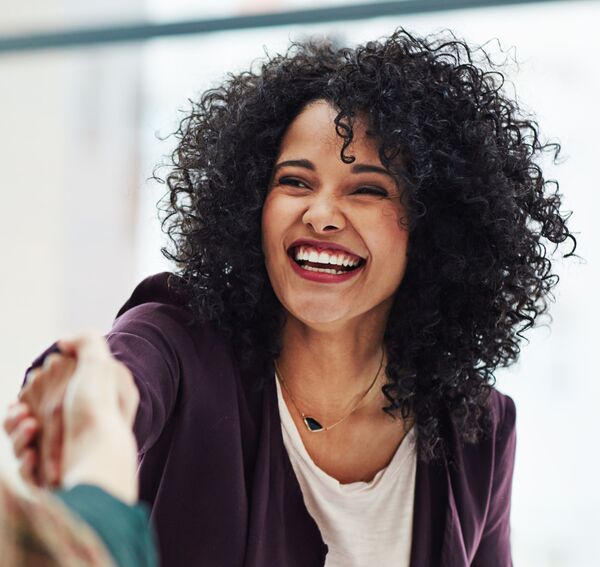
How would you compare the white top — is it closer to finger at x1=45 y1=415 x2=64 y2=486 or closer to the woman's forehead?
the woman's forehead

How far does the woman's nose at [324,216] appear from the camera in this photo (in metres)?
1.57

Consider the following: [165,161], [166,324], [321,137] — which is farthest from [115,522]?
[165,161]

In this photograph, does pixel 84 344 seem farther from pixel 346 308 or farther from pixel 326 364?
pixel 326 364

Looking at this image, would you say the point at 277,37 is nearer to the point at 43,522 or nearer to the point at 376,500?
the point at 376,500

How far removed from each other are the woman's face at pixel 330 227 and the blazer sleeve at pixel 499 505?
46 centimetres

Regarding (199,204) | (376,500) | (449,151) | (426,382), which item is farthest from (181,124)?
(376,500)

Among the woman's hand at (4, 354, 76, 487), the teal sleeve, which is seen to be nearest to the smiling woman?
the woman's hand at (4, 354, 76, 487)

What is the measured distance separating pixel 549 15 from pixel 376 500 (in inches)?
64.3

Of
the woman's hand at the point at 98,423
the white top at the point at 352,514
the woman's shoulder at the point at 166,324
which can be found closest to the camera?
the woman's hand at the point at 98,423

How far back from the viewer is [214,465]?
61.2 inches

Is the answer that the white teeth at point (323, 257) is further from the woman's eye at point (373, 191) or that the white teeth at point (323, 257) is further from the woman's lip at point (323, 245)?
the woman's eye at point (373, 191)

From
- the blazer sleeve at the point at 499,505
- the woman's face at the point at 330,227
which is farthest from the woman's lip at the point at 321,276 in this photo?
the blazer sleeve at the point at 499,505

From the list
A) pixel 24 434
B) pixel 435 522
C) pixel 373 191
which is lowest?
pixel 435 522

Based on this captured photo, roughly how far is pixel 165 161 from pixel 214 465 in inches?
26.7
